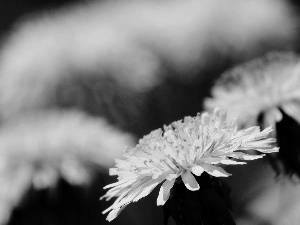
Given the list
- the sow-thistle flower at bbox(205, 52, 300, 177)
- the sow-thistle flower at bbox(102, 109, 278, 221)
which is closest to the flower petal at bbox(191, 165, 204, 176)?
the sow-thistle flower at bbox(102, 109, 278, 221)

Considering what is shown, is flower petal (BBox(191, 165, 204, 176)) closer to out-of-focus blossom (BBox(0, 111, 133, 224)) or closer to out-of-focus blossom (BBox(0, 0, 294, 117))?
out-of-focus blossom (BBox(0, 111, 133, 224))

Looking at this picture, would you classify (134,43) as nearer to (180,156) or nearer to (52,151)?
(52,151)

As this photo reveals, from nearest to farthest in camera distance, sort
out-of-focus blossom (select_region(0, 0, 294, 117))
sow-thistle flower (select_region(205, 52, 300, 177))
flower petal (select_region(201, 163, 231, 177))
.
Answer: flower petal (select_region(201, 163, 231, 177))
sow-thistle flower (select_region(205, 52, 300, 177))
out-of-focus blossom (select_region(0, 0, 294, 117))

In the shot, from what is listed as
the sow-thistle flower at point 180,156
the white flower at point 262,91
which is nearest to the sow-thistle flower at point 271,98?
the white flower at point 262,91

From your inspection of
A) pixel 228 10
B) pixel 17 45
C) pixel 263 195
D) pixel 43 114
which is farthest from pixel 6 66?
pixel 263 195

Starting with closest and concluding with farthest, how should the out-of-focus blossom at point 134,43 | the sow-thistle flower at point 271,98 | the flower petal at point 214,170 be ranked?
1. the flower petal at point 214,170
2. the sow-thistle flower at point 271,98
3. the out-of-focus blossom at point 134,43

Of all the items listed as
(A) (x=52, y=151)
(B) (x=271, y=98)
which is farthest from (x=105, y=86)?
(B) (x=271, y=98)

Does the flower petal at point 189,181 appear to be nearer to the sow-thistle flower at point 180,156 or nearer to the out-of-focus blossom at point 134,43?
the sow-thistle flower at point 180,156

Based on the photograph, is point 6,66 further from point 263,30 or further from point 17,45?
point 263,30
